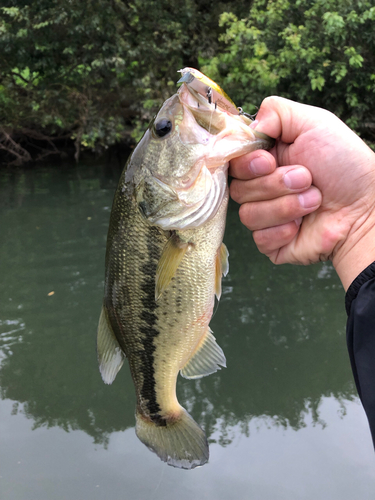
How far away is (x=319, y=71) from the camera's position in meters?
8.59

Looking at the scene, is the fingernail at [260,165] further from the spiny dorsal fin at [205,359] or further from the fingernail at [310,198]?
the spiny dorsal fin at [205,359]

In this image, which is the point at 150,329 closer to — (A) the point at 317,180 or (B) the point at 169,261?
(B) the point at 169,261

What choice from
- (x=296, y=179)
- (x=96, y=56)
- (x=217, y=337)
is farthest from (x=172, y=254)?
(x=96, y=56)

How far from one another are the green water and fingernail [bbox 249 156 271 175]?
2.41 meters

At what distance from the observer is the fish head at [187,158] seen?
155 centimetres

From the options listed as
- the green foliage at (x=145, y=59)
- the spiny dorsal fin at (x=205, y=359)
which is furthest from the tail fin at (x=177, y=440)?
the green foliage at (x=145, y=59)

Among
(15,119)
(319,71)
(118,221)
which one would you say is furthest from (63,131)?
(118,221)

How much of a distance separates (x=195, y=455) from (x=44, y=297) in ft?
13.9

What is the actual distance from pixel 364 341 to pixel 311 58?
8.52m

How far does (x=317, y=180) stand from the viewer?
1858 mm

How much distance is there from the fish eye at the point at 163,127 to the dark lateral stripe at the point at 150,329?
37cm

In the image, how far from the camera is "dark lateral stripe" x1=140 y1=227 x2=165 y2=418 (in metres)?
1.71

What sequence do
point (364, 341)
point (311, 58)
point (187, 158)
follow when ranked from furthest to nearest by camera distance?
point (311, 58)
point (187, 158)
point (364, 341)

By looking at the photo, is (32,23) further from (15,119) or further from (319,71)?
(319,71)
